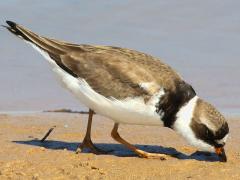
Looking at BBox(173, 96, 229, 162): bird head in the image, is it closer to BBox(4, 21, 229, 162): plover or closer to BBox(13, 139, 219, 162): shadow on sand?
BBox(4, 21, 229, 162): plover

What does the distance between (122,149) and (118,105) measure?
3.76 feet

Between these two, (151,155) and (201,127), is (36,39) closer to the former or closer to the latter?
(151,155)

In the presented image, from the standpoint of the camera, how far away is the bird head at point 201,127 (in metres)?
8.43

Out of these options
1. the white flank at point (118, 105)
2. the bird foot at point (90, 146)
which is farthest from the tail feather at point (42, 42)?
the bird foot at point (90, 146)

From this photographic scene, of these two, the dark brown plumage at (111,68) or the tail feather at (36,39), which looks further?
the tail feather at (36,39)

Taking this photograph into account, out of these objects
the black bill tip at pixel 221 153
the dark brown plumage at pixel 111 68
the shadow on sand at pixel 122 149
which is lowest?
the shadow on sand at pixel 122 149

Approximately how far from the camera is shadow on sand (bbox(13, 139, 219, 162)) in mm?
8922

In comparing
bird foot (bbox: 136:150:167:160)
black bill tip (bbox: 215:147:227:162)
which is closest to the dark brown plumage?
bird foot (bbox: 136:150:167:160)

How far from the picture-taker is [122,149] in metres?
9.46

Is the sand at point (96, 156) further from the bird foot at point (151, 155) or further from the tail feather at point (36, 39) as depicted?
the tail feather at point (36, 39)

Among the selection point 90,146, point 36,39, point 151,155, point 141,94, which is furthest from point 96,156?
point 36,39

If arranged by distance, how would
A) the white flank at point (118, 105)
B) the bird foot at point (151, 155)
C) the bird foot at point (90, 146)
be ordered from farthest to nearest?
the bird foot at point (90, 146)
the bird foot at point (151, 155)
the white flank at point (118, 105)

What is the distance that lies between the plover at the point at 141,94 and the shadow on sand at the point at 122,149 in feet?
0.92

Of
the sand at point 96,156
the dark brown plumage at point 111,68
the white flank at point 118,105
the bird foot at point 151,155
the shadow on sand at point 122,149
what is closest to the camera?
the sand at point 96,156
